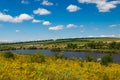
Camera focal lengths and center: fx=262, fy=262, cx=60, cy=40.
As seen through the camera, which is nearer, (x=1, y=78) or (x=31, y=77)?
(x=1, y=78)

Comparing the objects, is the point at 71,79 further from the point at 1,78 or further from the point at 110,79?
the point at 1,78

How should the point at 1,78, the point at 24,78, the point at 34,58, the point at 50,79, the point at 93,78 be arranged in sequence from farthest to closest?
the point at 34,58 → the point at 93,78 → the point at 50,79 → the point at 24,78 → the point at 1,78

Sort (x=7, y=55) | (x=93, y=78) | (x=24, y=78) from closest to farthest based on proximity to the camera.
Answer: (x=24, y=78)
(x=93, y=78)
(x=7, y=55)

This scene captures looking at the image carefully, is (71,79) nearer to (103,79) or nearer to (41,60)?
(103,79)

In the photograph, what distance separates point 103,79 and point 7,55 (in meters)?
23.0

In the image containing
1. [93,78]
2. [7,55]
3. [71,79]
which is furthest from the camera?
[7,55]

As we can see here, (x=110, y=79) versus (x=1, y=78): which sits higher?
(x=1, y=78)

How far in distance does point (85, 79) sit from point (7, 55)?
22.5 m

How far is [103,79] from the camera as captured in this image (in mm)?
15320

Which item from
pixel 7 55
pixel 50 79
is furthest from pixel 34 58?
pixel 50 79

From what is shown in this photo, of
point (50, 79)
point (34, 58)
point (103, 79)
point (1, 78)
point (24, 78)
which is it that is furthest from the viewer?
point (34, 58)

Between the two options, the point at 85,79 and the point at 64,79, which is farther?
the point at 85,79

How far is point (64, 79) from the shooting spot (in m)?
14.1

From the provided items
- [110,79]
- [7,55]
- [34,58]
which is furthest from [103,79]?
[7,55]
